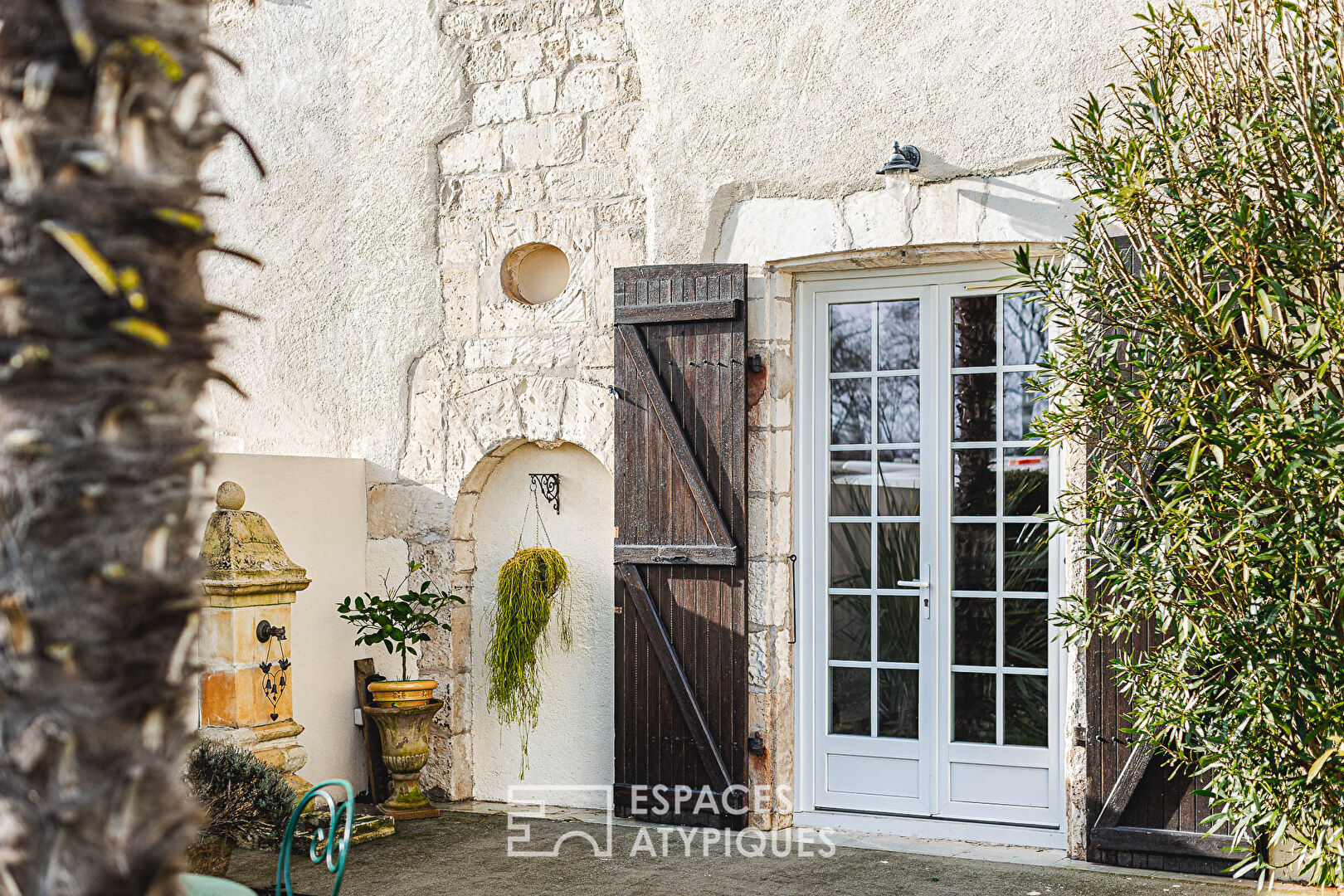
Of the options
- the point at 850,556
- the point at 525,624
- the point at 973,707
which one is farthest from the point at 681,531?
the point at 973,707

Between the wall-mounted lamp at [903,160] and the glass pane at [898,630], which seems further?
the glass pane at [898,630]

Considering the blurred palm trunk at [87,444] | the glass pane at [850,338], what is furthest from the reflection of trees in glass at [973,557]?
the blurred palm trunk at [87,444]

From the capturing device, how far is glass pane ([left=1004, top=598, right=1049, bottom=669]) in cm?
525

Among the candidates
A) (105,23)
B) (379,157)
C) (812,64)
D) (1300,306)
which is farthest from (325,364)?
(105,23)

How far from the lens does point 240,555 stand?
508 centimetres

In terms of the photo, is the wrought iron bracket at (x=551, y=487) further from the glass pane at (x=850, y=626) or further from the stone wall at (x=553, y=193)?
the glass pane at (x=850, y=626)

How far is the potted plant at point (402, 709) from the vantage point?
593cm

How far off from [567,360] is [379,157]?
145cm

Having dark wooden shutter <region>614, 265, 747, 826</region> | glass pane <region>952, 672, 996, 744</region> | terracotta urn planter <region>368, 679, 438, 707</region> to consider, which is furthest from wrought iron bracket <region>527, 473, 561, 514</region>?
glass pane <region>952, 672, 996, 744</region>

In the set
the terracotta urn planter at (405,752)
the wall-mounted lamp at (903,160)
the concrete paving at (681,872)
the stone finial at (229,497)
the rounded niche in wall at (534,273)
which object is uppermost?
the wall-mounted lamp at (903,160)

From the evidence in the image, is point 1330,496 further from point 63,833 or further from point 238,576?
point 238,576

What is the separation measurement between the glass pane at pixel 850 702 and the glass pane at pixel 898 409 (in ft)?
3.18

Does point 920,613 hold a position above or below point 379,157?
below

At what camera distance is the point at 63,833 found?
144 cm
